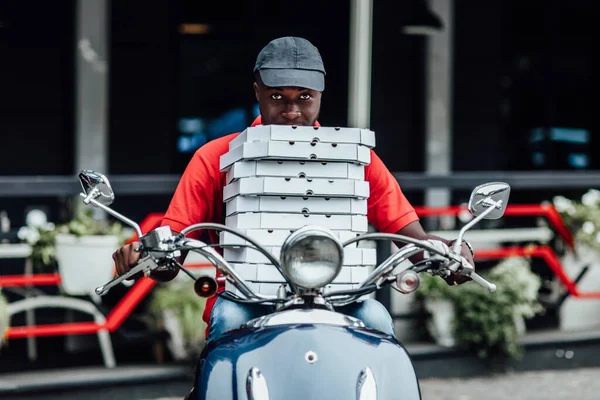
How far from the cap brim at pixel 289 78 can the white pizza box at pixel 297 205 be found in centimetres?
43

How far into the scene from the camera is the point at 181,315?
635cm

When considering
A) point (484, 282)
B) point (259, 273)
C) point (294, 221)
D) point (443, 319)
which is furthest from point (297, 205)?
point (443, 319)

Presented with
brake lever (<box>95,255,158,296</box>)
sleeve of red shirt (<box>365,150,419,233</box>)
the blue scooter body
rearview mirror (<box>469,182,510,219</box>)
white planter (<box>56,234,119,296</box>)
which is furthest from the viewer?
white planter (<box>56,234,119,296</box>)

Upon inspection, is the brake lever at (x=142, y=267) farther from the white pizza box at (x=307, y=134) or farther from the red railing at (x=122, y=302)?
the red railing at (x=122, y=302)

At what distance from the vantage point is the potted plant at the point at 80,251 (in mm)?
6191

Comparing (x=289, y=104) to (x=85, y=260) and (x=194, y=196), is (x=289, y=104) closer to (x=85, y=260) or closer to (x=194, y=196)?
(x=194, y=196)

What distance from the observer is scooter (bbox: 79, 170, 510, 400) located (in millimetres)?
2707

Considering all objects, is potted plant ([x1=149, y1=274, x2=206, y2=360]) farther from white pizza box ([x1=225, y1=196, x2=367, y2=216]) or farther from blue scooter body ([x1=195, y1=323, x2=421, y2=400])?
blue scooter body ([x1=195, y1=323, x2=421, y2=400])

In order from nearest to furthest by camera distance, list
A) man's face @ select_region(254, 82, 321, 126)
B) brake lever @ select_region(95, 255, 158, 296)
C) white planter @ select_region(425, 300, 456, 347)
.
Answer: brake lever @ select_region(95, 255, 158, 296) → man's face @ select_region(254, 82, 321, 126) → white planter @ select_region(425, 300, 456, 347)

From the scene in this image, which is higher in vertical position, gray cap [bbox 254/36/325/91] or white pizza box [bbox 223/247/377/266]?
gray cap [bbox 254/36/325/91]

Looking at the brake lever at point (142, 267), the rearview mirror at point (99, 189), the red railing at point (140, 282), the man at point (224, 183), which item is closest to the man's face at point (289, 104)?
the man at point (224, 183)

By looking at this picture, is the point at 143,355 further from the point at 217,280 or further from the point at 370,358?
the point at 370,358

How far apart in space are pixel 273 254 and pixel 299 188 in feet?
0.89

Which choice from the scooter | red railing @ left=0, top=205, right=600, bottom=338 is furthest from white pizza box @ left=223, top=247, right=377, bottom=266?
red railing @ left=0, top=205, right=600, bottom=338
